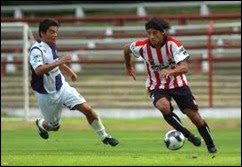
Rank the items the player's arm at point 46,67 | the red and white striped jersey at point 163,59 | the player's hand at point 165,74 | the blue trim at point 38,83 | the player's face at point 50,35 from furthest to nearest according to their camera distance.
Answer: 1. the blue trim at point 38,83
2. the player's face at point 50,35
3. the player's arm at point 46,67
4. the red and white striped jersey at point 163,59
5. the player's hand at point 165,74

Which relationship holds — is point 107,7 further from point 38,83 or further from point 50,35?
point 50,35

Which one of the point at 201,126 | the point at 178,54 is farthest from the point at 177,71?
the point at 201,126

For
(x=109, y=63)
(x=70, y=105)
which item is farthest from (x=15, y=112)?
(x=70, y=105)

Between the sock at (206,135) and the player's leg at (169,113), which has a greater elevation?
the player's leg at (169,113)

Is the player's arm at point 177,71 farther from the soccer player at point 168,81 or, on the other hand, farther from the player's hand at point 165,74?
the soccer player at point 168,81

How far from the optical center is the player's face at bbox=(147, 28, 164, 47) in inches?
572

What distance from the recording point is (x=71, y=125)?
2509 cm

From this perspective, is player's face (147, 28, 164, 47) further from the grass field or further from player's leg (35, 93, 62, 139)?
player's leg (35, 93, 62, 139)

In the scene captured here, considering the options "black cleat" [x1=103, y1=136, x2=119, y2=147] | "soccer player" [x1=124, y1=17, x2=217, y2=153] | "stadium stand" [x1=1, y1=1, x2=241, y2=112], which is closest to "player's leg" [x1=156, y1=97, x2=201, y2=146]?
"soccer player" [x1=124, y1=17, x2=217, y2=153]

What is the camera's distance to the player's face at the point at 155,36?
47.7ft

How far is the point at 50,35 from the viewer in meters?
15.9

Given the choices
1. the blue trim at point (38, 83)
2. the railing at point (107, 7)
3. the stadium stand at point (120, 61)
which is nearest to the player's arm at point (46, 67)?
the blue trim at point (38, 83)

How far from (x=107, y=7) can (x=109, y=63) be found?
22.9ft

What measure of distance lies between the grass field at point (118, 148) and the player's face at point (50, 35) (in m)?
1.74
